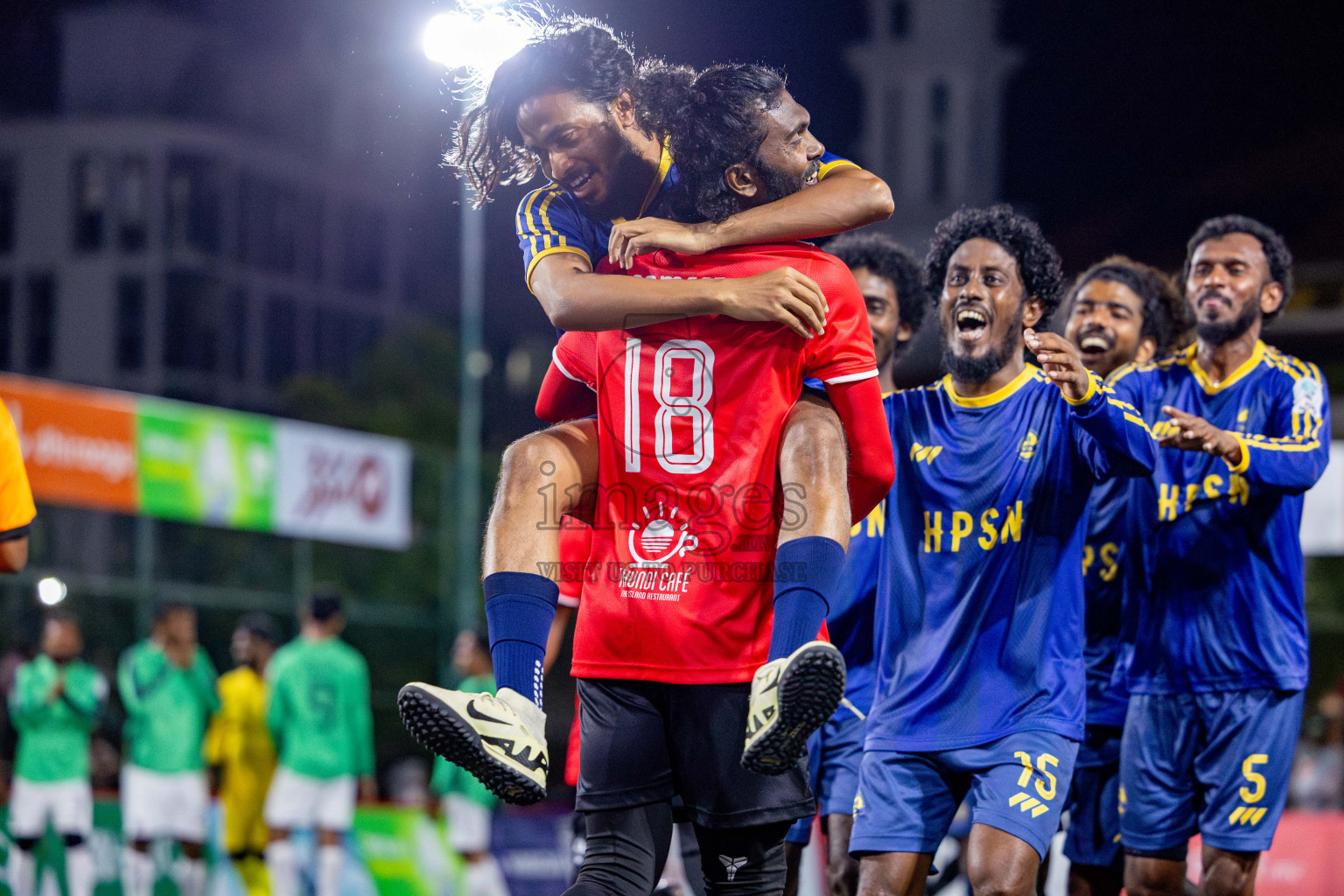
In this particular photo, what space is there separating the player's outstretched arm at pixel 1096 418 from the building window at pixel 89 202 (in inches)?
1887

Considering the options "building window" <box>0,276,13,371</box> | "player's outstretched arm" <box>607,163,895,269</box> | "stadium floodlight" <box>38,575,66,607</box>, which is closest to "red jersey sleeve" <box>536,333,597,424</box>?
"player's outstretched arm" <box>607,163,895,269</box>

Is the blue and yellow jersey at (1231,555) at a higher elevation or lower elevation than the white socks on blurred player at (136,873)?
higher

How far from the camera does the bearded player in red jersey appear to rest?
3.27 metres

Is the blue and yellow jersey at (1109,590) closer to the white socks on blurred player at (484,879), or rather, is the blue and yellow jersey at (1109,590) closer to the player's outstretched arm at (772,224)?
the player's outstretched arm at (772,224)

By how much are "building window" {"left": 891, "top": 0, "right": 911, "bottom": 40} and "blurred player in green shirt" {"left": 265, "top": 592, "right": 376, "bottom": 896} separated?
2998 cm

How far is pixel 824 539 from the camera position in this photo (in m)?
3.19

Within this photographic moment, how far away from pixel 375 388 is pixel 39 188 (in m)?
18.2

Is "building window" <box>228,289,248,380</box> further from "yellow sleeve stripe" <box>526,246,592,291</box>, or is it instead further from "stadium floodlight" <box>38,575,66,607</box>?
"yellow sleeve stripe" <box>526,246,592,291</box>

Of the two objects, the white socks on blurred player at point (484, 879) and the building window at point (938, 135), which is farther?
the building window at point (938, 135)

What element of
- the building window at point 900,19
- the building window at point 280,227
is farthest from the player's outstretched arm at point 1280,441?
the building window at point 280,227

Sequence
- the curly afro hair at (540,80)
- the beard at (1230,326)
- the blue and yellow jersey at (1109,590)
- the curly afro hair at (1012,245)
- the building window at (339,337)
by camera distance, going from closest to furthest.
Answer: the curly afro hair at (540,80), the curly afro hair at (1012,245), the beard at (1230,326), the blue and yellow jersey at (1109,590), the building window at (339,337)

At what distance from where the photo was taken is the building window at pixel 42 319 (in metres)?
47.0

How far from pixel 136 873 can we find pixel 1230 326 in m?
8.61

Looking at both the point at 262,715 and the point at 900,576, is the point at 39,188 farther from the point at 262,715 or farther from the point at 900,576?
the point at 900,576
